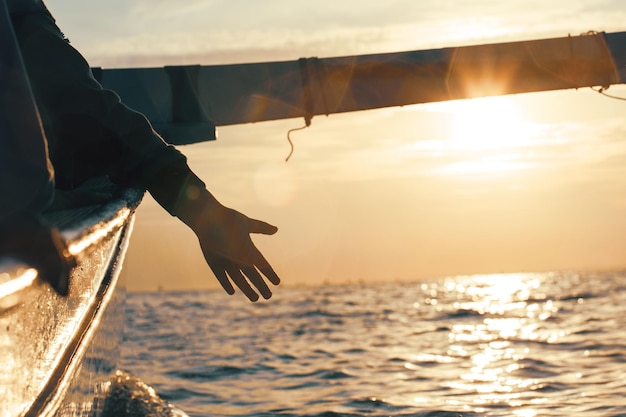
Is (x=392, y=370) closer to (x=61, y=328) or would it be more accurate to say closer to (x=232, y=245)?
(x=232, y=245)

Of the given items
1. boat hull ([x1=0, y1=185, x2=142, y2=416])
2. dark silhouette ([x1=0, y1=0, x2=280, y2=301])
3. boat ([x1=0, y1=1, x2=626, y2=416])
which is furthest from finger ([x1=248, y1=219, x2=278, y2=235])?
boat ([x1=0, y1=1, x2=626, y2=416])

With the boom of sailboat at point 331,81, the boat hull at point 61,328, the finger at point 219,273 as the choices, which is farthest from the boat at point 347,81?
the finger at point 219,273

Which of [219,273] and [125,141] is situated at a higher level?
[125,141]

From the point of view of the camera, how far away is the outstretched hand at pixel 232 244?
2.56 m

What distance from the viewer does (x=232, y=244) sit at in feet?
8.45

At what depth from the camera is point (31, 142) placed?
167 cm

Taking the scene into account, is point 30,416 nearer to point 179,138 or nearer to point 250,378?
point 179,138

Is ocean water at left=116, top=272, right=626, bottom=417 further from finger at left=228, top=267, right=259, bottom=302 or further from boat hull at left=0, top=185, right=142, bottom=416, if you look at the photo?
finger at left=228, top=267, right=259, bottom=302

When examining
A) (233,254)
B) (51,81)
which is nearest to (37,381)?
(233,254)

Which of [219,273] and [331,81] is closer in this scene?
[219,273]

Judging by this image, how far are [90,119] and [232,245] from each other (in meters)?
0.58

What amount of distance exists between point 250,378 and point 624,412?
4.79 m

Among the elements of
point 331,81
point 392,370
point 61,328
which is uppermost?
point 331,81

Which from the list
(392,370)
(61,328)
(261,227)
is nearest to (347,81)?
(261,227)
